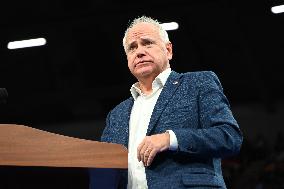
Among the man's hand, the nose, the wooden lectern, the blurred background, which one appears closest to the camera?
the wooden lectern

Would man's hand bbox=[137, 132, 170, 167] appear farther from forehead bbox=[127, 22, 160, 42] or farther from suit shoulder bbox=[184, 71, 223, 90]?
forehead bbox=[127, 22, 160, 42]

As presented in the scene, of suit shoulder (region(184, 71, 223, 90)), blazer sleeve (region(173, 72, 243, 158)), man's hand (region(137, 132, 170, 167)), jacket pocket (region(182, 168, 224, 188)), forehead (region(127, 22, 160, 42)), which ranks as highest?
forehead (region(127, 22, 160, 42))

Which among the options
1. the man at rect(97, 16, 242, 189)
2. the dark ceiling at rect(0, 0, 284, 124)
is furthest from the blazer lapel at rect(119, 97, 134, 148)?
the dark ceiling at rect(0, 0, 284, 124)

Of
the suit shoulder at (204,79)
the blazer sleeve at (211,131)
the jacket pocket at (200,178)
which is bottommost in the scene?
the jacket pocket at (200,178)

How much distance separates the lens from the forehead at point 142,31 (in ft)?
5.31

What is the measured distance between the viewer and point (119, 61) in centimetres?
740

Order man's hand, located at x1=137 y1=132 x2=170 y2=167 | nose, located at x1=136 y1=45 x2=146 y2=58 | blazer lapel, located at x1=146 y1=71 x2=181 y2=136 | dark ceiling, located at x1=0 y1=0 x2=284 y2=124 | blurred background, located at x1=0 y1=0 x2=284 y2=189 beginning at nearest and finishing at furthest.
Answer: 1. man's hand, located at x1=137 y1=132 x2=170 y2=167
2. blazer lapel, located at x1=146 y1=71 x2=181 y2=136
3. nose, located at x1=136 y1=45 x2=146 y2=58
4. blurred background, located at x1=0 y1=0 x2=284 y2=189
5. dark ceiling, located at x1=0 y1=0 x2=284 y2=124

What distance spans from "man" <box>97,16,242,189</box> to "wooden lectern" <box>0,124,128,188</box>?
0.46 feet

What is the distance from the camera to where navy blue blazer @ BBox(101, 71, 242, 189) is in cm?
132

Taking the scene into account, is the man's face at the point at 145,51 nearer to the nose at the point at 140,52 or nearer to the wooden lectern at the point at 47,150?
the nose at the point at 140,52

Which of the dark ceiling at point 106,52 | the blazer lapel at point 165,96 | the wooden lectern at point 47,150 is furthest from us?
the dark ceiling at point 106,52

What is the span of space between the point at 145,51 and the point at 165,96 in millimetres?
180

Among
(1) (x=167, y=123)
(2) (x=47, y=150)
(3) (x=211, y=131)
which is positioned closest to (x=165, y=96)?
(1) (x=167, y=123)

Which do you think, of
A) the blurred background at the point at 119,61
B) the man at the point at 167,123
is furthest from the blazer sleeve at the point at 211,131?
the blurred background at the point at 119,61
